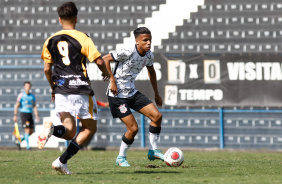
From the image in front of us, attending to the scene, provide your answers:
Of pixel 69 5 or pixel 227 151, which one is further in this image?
pixel 227 151

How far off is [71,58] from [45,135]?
0.97m

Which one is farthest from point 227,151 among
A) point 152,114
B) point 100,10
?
point 152,114

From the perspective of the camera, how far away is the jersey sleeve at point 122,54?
8.31 meters

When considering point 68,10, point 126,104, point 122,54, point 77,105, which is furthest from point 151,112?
point 68,10

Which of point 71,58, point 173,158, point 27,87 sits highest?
point 71,58

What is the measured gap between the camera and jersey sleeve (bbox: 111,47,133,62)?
8312 millimetres

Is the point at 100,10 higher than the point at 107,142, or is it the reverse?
the point at 100,10

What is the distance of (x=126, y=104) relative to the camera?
8.41 m

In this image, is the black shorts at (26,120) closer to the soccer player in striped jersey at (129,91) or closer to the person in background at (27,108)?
the person in background at (27,108)

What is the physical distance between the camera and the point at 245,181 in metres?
6.40

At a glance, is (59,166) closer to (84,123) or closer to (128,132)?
(84,123)

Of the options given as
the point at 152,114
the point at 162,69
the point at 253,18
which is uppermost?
the point at 253,18

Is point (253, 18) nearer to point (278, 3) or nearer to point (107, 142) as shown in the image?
point (278, 3)

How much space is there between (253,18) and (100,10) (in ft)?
15.1
